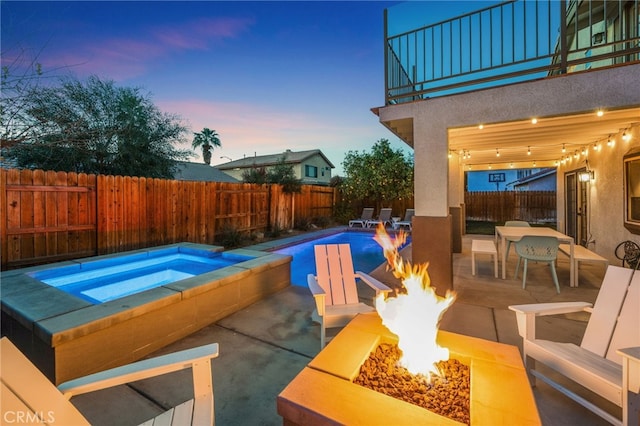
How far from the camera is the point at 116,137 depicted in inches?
334

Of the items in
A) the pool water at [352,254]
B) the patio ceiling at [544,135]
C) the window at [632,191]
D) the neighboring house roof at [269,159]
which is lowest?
the pool water at [352,254]

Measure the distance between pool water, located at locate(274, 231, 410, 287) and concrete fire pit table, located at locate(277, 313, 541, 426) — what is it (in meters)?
4.07

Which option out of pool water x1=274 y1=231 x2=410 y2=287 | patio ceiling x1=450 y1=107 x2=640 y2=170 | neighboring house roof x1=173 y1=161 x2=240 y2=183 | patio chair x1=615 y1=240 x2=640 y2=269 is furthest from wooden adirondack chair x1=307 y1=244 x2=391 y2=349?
neighboring house roof x1=173 y1=161 x2=240 y2=183

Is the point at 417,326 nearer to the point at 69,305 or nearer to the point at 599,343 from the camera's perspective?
the point at 599,343

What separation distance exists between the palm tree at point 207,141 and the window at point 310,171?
10.1 meters

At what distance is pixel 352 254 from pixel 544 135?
5679 millimetres

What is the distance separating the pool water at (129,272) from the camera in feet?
14.1

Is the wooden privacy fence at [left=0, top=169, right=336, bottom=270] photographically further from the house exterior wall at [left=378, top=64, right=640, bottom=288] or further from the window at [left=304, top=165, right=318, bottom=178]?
the window at [left=304, top=165, right=318, bottom=178]

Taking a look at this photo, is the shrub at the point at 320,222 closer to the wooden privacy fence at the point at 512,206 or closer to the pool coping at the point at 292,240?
the pool coping at the point at 292,240

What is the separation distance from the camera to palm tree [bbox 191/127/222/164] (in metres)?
27.5

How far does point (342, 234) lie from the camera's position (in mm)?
12156

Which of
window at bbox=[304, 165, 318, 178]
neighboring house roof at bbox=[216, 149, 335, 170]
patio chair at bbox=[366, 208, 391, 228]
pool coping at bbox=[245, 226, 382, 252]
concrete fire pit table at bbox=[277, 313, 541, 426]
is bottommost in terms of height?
pool coping at bbox=[245, 226, 382, 252]

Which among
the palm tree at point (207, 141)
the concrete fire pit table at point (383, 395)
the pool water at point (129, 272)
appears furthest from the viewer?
the palm tree at point (207, 141)

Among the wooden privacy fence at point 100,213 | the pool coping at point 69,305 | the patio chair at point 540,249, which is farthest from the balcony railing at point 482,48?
the wooden privacy fence at point 100,213
